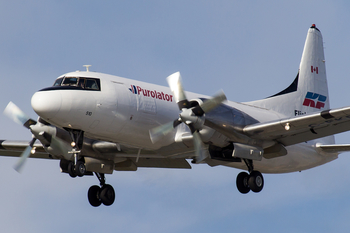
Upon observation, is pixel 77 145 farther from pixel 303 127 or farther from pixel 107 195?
pixel 303 127

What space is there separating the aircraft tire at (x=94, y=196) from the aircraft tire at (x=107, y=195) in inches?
10.5

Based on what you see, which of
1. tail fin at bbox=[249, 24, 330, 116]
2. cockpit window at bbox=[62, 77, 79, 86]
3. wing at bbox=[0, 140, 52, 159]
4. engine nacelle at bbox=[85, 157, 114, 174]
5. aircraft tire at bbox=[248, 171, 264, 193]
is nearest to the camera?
cockpit window at bbox=[62, 77, 79, 86]

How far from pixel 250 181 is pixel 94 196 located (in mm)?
7051

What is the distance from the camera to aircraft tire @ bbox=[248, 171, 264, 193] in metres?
20.0

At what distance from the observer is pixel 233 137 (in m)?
19.2

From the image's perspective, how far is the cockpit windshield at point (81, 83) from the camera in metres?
17.7

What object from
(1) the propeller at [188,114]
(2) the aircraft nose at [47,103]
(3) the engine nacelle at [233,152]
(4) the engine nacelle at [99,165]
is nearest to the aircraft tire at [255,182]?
(3) the engine nacelle at [233,152]

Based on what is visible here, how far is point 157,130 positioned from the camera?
60.6 ft

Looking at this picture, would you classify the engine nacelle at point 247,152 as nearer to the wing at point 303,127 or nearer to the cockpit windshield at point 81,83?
the wing at point 303,127

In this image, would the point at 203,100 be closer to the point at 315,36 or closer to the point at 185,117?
the point at 185,117

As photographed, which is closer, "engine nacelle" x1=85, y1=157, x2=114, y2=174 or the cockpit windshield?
the cockpit windshield

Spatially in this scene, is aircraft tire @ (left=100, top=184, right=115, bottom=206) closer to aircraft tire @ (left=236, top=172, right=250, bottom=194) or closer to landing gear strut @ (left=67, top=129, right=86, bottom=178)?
landing gear strut @ (left=67, top=129, right=86, bottom=178)

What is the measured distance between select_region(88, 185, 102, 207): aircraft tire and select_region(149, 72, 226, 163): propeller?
5.18 metres

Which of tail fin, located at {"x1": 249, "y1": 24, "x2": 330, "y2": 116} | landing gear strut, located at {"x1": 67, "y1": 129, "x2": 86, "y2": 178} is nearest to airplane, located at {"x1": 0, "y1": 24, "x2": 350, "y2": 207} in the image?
landing gear strut, located at {"x1": 67, "y1": 129, "x2": 86, "y2": 178}
